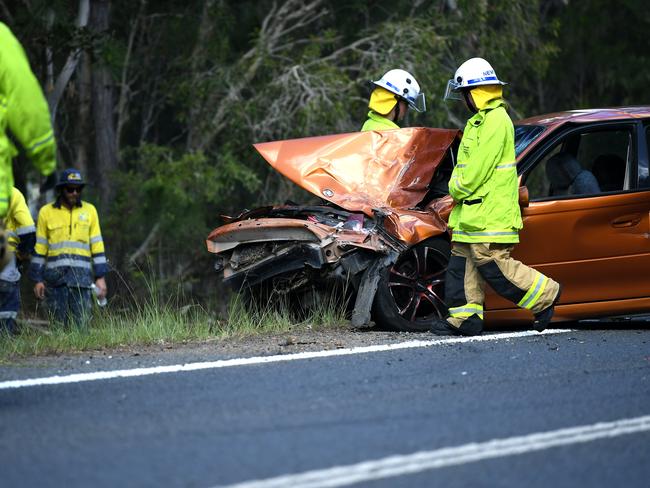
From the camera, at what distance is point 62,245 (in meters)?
10.6

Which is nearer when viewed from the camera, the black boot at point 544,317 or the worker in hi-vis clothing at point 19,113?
the worker in hi-vis clothing at point 19,113

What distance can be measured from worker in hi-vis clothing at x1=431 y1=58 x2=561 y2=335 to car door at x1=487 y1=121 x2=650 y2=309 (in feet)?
1.14

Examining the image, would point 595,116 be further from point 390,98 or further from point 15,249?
point 15,249

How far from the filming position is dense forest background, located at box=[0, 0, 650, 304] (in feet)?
54.0

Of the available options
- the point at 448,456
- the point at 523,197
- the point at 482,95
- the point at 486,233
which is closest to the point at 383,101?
the point at 482,95

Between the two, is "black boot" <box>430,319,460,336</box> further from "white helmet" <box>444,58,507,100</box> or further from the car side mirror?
"white helmet" <box>444,58,507,100</box>

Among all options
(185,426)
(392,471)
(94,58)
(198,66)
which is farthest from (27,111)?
(198,66)

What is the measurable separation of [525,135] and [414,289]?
148cm

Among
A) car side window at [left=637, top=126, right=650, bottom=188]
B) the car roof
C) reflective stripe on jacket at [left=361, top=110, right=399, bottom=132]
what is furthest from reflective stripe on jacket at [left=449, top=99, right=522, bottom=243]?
reflective stripe on jacket at [left=361, top=110, right=399, bottom=132]

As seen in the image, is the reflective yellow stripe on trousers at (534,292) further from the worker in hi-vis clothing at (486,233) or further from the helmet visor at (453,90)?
the helmet visor at (453,90)

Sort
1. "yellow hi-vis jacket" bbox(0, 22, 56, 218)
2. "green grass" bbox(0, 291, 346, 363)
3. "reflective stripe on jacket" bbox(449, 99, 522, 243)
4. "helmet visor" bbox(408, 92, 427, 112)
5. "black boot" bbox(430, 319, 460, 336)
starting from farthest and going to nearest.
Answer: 1. "helmet visor" bbox(408, 92, 427, 112)
2. "black boot" bbox(430, 319, 460, 336)
3. "reflective stripe on jacket" bbox(449, 99, 522, 243)
4. "green grass" bbox(0, 291, 346, 363)
5. "yellow hi-vis jacket" bbox(0, 22, 56, 218)

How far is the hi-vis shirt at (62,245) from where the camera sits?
10.6 meters

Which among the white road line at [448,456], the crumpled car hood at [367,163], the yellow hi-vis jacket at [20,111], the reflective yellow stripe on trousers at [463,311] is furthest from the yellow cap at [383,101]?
the white road line at [448,456]

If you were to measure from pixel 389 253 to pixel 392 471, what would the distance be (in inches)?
155
